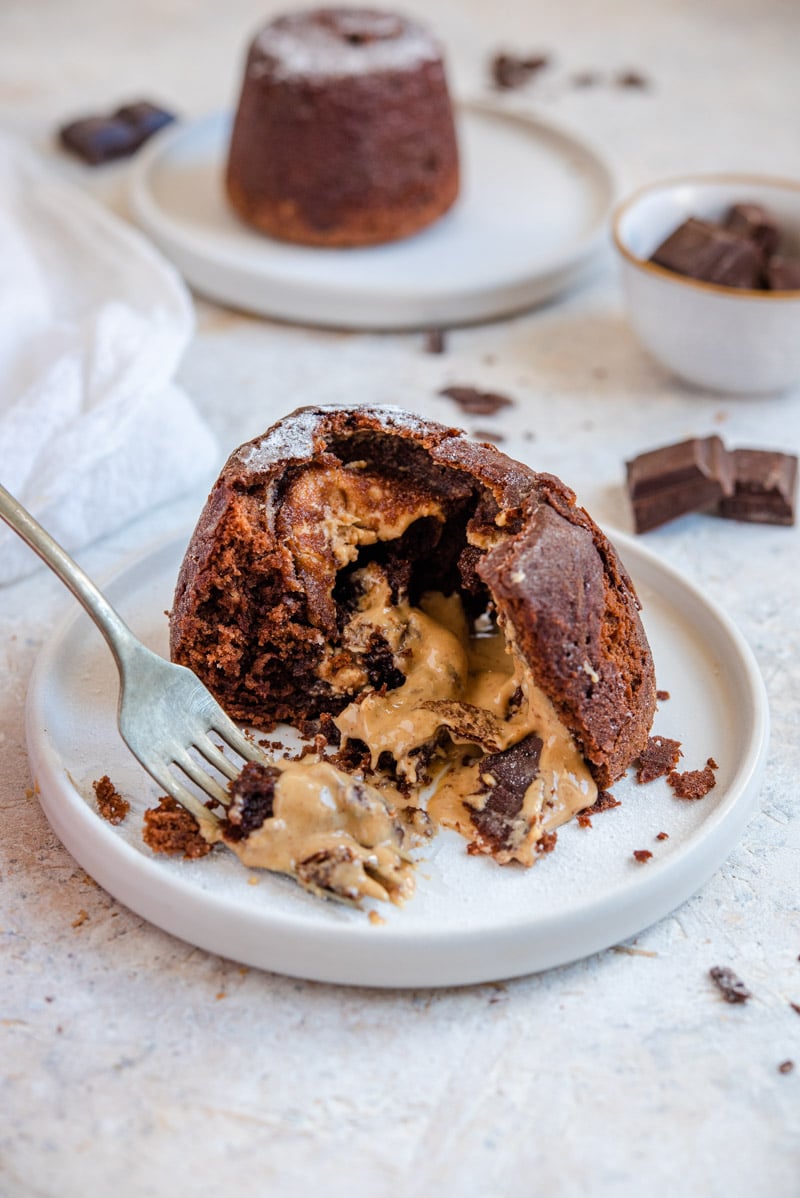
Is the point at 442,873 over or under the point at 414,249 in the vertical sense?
over

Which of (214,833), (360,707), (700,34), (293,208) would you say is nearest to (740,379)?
(293,208)

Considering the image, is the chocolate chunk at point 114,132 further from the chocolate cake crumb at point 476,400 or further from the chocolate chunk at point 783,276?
the chocolate chunk at point 783,276

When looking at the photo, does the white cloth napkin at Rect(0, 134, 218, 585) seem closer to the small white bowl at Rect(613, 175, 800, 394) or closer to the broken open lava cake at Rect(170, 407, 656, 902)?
the broken open lava cake at Rect(170, 407, 656, 902)

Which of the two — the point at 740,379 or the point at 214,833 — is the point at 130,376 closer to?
the point at 214,833

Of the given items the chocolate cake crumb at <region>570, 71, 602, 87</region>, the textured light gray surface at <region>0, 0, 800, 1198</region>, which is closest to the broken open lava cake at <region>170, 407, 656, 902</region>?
the textured light gray surface at <region>0, 0, 800, 1198</region>

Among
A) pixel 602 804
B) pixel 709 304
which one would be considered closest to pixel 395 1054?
pixel 602 804

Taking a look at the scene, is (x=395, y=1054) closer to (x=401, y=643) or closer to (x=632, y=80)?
(x=401, y=643)
